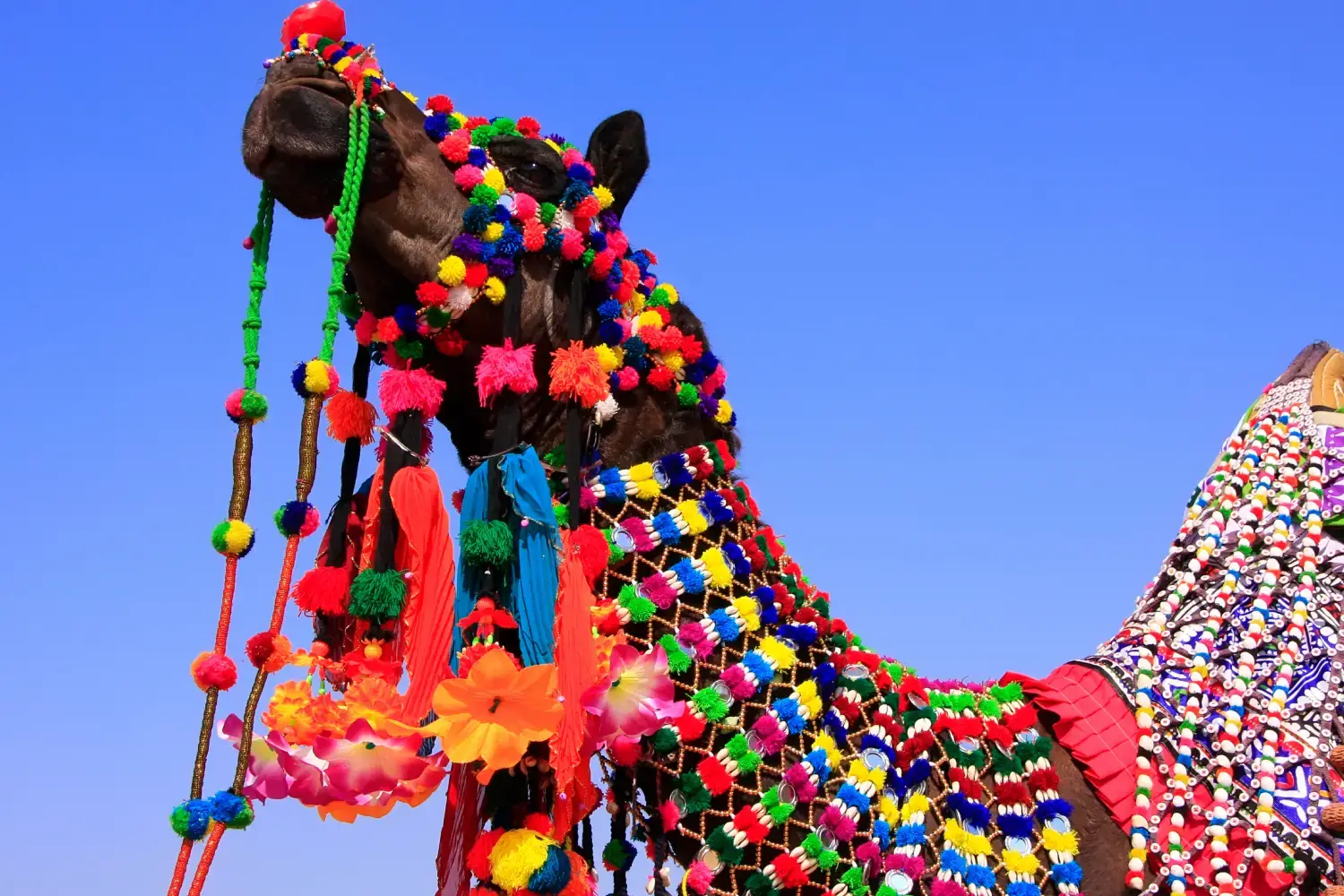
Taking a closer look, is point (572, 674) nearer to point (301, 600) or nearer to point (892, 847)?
point (301, 600)

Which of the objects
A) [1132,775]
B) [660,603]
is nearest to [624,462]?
[660,603]

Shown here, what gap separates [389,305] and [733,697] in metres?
1.14

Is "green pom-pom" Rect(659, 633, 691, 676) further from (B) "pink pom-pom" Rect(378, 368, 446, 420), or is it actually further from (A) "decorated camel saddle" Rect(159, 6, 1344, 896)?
(B) "pink pom-pom" Rect(378, 368, 446, 420)

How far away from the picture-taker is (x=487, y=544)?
2.99m

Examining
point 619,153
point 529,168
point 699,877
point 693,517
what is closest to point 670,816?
point 699,877

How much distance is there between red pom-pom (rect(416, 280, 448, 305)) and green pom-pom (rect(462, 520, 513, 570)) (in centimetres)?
50

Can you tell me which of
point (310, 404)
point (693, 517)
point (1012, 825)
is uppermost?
point (310, 404)

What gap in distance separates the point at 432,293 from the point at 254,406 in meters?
0.44

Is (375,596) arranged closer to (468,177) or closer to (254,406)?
(254,406)

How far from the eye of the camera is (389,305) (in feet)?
11.0

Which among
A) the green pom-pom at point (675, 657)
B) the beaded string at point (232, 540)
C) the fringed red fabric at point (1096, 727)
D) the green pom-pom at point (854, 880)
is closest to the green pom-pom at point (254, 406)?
the beaded string at point (232, 540)

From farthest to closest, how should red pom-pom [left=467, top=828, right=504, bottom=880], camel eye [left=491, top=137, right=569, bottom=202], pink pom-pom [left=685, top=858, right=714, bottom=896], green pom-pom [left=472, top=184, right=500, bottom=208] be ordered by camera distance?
camel eye [left=491, top=137, right=569, bottom=202]
green pom-pom [left=472, top=184, right=500, bottom=208]
pink pom-pom [left=685, top=858, right=714, bottom=896]
red pom-pom [left=467, top=828, right=504, bottom=880]

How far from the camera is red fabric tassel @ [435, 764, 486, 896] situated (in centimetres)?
319

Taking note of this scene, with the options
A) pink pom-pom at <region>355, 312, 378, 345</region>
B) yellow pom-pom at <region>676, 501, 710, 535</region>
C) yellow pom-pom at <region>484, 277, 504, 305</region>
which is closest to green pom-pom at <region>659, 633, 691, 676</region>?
yellow pom-pom at <region>676, 501, 710, 535</region>
